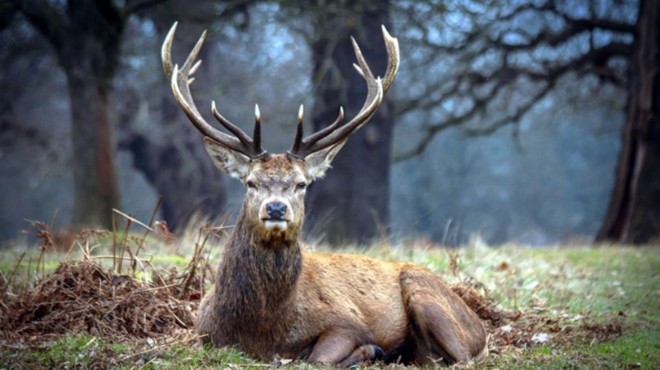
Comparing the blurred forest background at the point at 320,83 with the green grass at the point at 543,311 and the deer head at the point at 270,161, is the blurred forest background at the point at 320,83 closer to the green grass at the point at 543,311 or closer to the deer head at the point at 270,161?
the green grass at the point at 543,311

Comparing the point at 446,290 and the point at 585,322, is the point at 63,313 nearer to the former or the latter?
the point at 446,290

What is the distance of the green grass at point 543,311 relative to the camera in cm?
616

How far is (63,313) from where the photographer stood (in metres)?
7.16

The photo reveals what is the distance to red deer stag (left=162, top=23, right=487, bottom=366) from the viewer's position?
6.55m

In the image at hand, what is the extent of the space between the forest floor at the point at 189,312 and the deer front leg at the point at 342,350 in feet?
0.67

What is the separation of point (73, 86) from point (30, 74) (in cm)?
695

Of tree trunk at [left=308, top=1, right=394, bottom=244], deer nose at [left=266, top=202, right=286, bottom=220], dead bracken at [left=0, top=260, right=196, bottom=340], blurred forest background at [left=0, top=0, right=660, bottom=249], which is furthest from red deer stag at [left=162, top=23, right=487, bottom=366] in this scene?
tree trunk at [left=308, top=1, right=394, bottom=244]

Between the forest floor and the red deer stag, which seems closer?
the forest floor

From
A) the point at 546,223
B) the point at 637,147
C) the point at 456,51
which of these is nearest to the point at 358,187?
the point at 456,51

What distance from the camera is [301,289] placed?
22.8 ft

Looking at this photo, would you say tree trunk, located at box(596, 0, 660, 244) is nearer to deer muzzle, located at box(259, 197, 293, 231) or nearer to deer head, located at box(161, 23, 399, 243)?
deer head, located at box(161, 23, 399, 243)

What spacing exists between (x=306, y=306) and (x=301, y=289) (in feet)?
0.48

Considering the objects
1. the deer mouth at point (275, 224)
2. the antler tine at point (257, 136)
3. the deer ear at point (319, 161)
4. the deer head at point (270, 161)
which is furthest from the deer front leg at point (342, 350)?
the antler tine at point (257, 136)

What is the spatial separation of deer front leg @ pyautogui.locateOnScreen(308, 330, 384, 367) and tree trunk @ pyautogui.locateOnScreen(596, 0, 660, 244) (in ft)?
35.8
